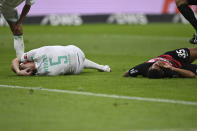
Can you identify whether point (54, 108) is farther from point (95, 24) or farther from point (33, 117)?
point (95, 24)

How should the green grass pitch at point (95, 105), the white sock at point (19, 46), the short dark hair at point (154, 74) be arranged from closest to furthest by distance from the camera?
the green grass pitch at point (95, 105), the short dark hair at point (154, 74), the white sock at point (19, 46)

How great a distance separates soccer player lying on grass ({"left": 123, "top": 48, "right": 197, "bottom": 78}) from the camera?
7.74 metres

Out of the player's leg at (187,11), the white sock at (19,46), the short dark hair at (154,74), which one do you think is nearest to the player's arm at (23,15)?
the white sock at (19,46)

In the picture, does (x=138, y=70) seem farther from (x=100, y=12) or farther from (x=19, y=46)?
(x=100, y=12)

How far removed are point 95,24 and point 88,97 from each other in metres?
22.3

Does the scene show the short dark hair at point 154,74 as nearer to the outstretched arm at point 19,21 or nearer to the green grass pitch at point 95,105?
the green grass pitch at point 95,105

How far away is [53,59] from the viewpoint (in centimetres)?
823

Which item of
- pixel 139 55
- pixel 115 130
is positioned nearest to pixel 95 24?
pixel 139 55

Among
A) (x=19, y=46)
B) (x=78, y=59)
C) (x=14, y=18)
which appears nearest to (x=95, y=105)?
(x=78, y=59)

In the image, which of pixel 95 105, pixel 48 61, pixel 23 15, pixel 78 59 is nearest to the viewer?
pixel 95 105

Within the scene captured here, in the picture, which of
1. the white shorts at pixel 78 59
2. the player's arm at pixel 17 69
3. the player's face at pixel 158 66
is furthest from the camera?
the white shorts at pixel 78 59

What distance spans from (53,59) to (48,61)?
0.09 m

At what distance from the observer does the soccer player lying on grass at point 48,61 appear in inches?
324

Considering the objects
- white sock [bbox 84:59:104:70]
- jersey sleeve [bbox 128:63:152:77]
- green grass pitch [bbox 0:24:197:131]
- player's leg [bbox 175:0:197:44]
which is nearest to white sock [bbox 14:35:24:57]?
green grass pitch [bbox 0:24:197:131]
